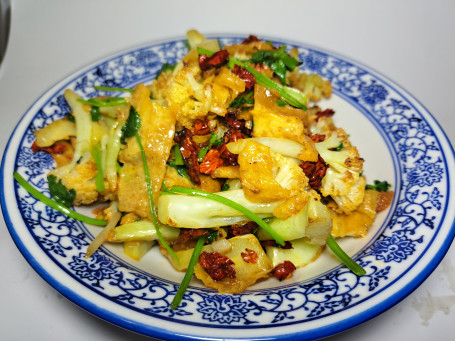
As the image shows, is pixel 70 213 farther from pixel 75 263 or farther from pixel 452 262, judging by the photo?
pixel 452 262

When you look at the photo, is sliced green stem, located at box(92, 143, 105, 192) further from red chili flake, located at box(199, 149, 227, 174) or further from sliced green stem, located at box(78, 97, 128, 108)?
red chili flake, located at box(199, 149, 227, 174)

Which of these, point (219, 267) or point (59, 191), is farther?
point (59, 191)

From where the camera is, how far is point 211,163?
2.50 metres

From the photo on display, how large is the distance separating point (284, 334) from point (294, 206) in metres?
0.67

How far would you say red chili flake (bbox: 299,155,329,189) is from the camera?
8.11ft

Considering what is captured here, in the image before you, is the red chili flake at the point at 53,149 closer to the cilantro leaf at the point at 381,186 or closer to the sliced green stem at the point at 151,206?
the sliced green stem at the point at 151,206

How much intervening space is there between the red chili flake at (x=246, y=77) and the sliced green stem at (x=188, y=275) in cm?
90

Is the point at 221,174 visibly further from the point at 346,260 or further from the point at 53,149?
the point at 53,149

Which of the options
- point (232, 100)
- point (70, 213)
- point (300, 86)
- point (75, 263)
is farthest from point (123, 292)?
point (300, 86)

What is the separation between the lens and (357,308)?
1.99 meters

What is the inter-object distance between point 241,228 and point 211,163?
15.3 inches

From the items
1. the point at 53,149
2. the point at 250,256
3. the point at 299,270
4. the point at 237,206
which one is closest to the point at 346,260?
the point at 299,270

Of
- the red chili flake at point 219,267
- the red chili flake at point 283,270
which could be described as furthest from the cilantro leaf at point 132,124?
the red chili flake at point 283,270

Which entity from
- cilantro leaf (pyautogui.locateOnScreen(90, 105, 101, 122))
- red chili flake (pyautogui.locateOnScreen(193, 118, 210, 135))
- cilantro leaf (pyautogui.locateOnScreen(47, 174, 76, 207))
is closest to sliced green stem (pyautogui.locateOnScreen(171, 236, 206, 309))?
red chili flake (pyautogui.locateOnScreen(193, 118, 210, 135))
